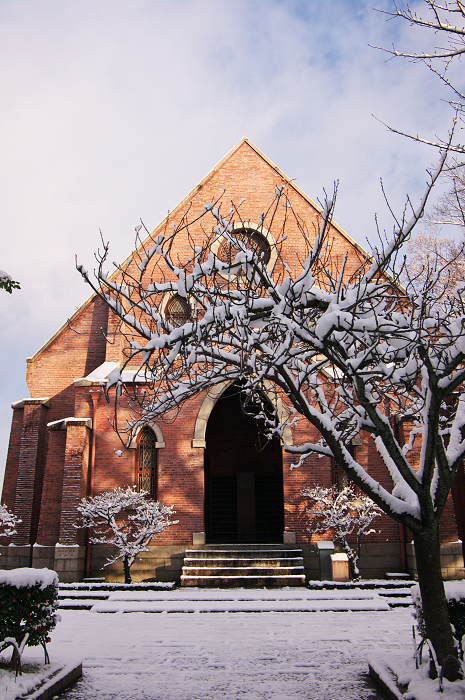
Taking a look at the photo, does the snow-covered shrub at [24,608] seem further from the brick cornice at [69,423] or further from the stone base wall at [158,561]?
the brick cornice at [69,423]

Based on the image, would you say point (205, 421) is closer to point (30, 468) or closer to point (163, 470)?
point (163, 470)

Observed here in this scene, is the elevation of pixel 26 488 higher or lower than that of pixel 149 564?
higher

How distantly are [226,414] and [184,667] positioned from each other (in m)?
12.4

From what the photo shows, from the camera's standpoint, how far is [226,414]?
753 inches

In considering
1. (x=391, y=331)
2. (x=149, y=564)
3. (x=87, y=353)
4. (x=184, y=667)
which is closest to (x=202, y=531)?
(x=149, y=564)

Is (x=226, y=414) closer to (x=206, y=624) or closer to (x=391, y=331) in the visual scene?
(x=206, y=624)

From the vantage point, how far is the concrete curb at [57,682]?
5386 mm

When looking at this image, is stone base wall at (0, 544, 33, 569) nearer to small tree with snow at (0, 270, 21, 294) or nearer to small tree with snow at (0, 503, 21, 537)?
small tree with snow at (0, 503, 21, 537)

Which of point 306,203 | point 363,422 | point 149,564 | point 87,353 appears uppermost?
point 306,203

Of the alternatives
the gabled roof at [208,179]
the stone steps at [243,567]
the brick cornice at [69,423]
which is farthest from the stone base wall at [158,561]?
the gabled roof at [208,179]

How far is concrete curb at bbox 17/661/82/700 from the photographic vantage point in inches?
212

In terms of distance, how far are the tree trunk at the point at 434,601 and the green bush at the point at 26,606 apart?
376 cm

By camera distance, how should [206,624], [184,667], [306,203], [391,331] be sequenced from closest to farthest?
[391,331] < [184,667] < [206,624] < [306,203]

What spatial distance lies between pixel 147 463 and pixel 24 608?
31.9ft
